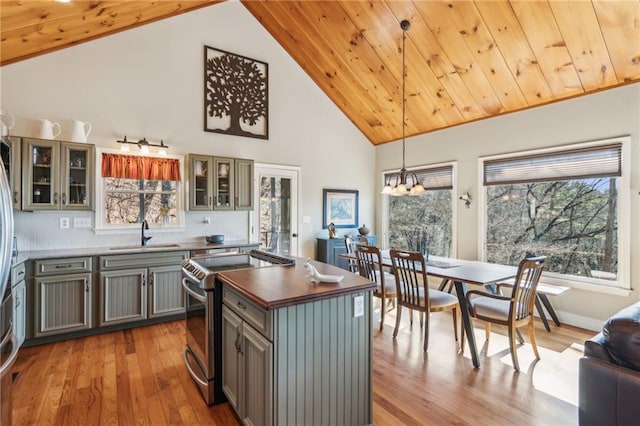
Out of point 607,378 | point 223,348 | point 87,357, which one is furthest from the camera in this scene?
point 87,357

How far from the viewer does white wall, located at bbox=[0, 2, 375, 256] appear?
3.61 m

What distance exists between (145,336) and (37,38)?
10.7ft

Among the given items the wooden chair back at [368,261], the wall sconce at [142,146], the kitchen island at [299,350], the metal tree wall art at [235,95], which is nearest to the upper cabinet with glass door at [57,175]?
the wall sconce at [142,146]

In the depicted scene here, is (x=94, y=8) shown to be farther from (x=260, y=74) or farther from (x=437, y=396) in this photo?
(x=437, y=396)

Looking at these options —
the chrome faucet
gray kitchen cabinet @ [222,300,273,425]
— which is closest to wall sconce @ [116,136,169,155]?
the chrome faucet

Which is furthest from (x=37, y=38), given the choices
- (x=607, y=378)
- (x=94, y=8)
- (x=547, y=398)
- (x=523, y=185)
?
(x=523, y=185)

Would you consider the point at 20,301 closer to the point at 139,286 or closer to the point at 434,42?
the point at 139,286

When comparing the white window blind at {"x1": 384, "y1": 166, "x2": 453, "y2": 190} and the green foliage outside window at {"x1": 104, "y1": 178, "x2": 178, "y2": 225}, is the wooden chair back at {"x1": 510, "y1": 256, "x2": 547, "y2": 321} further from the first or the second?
the green foliage outside window at {"x1": 104, "y1": 178, "x2": 178, "y2": 225}

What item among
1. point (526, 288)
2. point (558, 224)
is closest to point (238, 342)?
point (526, 288)

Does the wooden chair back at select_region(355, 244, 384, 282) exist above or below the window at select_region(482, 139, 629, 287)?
below

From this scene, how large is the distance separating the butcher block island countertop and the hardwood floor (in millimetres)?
922

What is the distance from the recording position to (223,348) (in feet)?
7.20

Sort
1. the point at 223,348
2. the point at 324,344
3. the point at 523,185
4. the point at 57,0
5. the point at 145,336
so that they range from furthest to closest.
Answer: the point at 523,185
the point at 145,336
the point at 57,0
the point at 223,348
the point at 324,344

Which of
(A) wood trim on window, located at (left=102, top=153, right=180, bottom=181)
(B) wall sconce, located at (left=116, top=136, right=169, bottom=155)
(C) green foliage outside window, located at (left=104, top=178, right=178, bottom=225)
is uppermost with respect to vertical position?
(B) wall sconce, located at (left=116, top=136, right=169, bottom=155)
